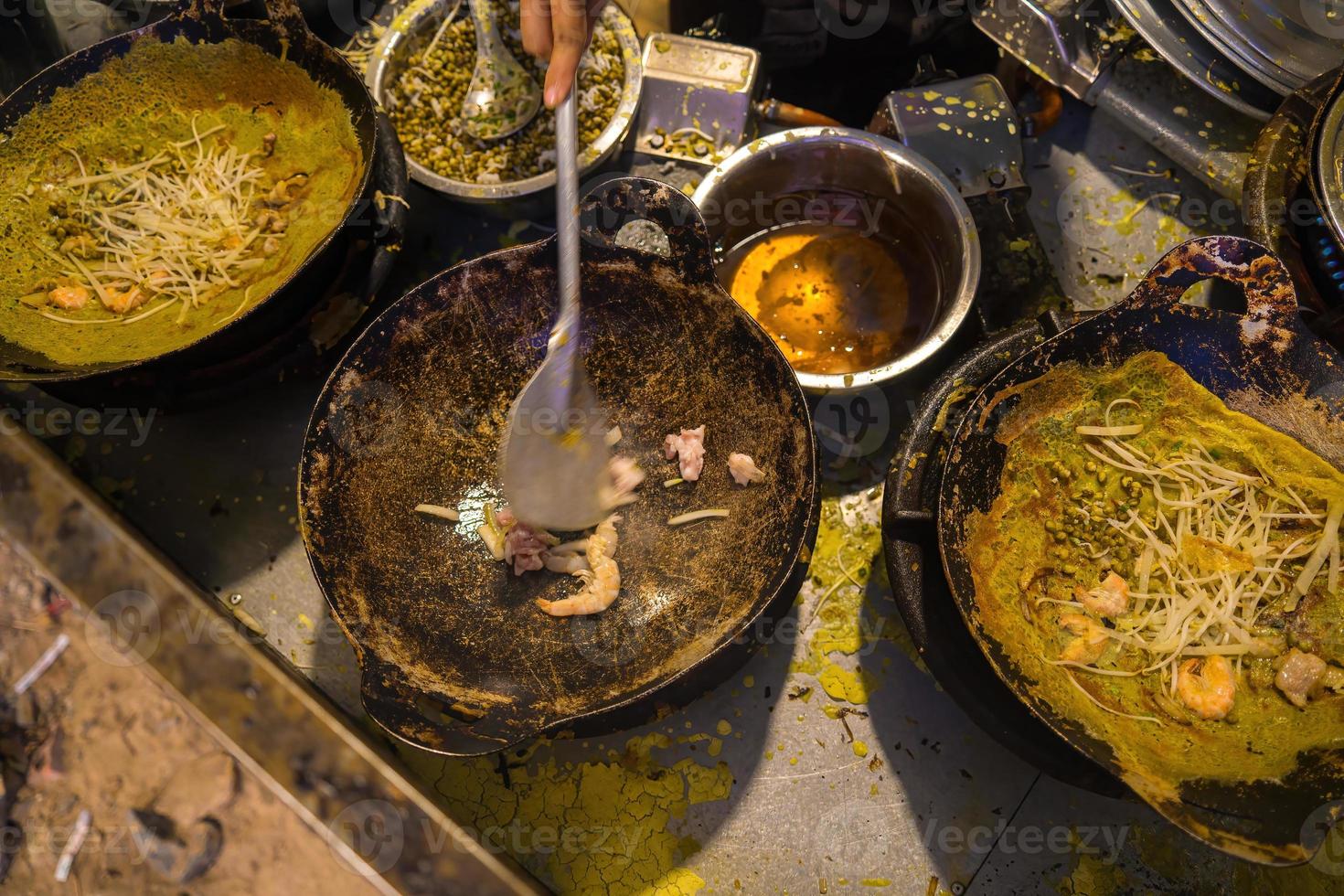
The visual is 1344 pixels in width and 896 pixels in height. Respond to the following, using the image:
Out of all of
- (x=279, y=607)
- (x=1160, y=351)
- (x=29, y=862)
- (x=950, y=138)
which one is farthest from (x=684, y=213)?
(x=29, y=862)

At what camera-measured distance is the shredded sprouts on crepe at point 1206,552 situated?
71.2 inches

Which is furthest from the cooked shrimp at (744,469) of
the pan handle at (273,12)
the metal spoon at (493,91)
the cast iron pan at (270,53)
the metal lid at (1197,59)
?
the metal lid at (1197,59)

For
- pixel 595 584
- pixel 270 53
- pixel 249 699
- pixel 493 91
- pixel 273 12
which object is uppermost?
pixel 273 12

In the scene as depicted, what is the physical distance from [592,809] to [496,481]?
0.94 m

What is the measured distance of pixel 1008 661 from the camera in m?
1.67

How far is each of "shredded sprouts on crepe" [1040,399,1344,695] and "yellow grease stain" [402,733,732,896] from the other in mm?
1095

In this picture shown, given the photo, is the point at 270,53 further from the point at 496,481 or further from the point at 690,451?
the point at 690,451

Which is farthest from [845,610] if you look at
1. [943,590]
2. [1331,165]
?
[1331,165]

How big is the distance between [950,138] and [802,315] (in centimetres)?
71

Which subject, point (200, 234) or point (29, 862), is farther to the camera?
point (29, 862)

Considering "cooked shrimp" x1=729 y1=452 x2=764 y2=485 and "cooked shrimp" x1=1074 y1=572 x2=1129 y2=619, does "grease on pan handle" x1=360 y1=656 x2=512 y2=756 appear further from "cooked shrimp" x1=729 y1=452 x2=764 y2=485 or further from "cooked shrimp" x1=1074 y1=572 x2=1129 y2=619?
"cooked shrimp" x1=1074 y1=572 x2=1129 y2=619

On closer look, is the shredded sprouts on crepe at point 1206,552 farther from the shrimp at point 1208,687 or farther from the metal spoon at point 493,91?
the metal spoon at point 493,91

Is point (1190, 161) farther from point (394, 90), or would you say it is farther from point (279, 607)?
point (279, 607)

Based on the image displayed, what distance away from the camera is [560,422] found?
2043mm
